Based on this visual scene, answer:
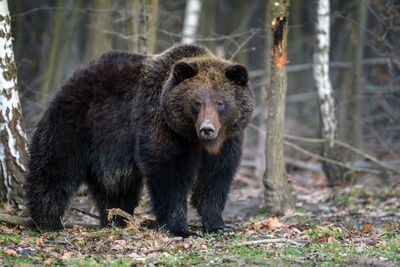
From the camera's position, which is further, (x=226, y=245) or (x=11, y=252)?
(x=226, y=245)

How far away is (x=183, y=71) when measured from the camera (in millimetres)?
6797

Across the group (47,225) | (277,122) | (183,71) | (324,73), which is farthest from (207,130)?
(324,73)

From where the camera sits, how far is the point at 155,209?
23.3 ft

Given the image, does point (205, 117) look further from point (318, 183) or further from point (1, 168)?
point (318, 183)

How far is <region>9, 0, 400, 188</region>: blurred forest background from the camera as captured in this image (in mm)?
10648

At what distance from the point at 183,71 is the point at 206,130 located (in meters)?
0.97

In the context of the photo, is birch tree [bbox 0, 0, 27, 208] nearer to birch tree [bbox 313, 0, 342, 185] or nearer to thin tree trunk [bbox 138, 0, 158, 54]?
thin tree trunk [bbox 138, 0, 158, 54]

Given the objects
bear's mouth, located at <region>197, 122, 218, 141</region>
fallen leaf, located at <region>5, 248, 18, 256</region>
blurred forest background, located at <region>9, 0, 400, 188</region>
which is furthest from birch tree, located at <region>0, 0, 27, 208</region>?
bear's mouth, located at <region>197, 122, 218, 141</region>

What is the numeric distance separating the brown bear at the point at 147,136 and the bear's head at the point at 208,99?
14 mm

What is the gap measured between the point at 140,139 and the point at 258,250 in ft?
7.81

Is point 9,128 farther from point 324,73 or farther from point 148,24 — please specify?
point 324,73

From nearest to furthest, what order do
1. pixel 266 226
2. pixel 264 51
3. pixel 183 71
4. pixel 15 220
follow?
pixel 183 71, pixel 266 226, pixel 15 220, pixel 264 51

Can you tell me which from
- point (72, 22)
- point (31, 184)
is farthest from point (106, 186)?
point (72, 22)

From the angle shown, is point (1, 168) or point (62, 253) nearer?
point (62, 253)
